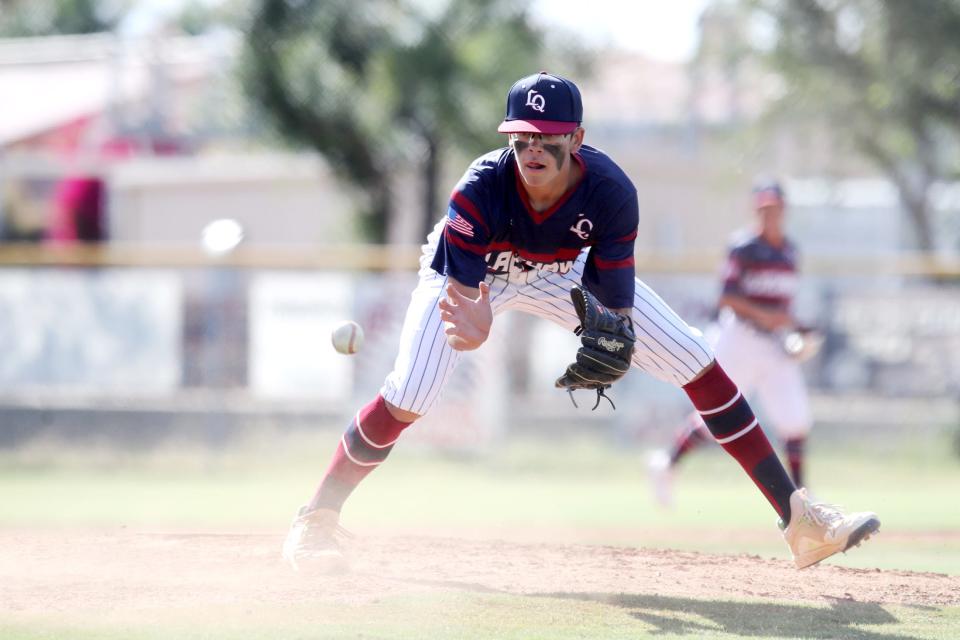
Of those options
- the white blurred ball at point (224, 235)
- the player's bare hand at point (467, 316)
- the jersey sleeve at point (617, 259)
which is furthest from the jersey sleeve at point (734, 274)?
the player's bare hand at point (467, 316)

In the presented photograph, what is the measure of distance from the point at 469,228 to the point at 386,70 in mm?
10263

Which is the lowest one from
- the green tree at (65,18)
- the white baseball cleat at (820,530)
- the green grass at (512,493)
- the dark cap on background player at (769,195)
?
the green grass at (512,493)

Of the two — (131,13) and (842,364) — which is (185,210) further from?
(131,13)

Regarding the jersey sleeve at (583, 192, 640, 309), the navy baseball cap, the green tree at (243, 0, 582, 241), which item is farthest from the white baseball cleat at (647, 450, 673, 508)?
the green tree at (243, 0, 582, 241)

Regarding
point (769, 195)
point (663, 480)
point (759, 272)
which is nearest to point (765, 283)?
point (759, 272)

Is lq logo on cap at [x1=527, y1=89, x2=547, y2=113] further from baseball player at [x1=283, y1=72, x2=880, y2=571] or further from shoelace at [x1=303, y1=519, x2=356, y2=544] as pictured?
shoelace at [x1=303, y1=519, x2=356, y2=544]

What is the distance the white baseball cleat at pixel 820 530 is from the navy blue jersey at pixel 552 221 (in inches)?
42.9

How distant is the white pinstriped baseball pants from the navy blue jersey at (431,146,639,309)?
0.27m

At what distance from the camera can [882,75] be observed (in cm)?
1362

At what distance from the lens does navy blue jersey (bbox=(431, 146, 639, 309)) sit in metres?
4.72

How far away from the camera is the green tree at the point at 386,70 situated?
14609 mm

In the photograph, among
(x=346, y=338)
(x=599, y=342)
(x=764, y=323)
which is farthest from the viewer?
(x=764, y=323)

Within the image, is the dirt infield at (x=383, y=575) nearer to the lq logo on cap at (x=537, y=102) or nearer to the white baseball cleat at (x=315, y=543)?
the white baseball cleat at (x=315, y=543)

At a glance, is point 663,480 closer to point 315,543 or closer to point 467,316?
point 315,543
